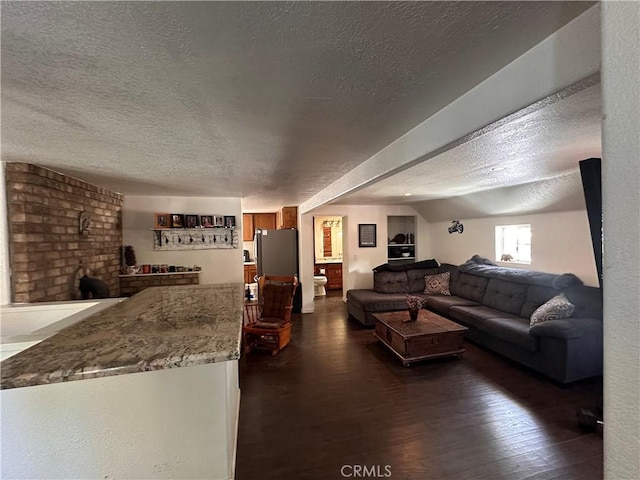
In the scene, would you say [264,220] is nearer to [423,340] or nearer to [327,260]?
[327,260]

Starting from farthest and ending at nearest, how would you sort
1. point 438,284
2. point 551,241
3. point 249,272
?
point 249,272
point 438,284
point 551,241

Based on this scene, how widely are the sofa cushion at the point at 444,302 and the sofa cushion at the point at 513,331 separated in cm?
85

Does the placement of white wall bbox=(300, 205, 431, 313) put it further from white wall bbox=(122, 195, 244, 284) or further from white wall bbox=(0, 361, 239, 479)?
white wall bbox=(0, 361, 239, 479)

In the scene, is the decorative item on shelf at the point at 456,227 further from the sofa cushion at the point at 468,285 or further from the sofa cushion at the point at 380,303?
the sofa cushion at the point at 380,303

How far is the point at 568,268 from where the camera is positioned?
369 centimetres

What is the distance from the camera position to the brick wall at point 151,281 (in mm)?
4004

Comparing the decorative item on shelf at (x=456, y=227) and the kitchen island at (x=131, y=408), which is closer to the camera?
the kitchen island at (x=131, y=408)

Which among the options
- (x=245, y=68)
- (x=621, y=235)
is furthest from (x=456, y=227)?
(x=621, y=235)

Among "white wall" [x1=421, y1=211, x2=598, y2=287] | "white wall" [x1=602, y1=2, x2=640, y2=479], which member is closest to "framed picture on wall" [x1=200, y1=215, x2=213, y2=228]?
→ "white wall" [x1=602, y1=2, x2=640, y2=479]

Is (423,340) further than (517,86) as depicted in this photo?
Yes

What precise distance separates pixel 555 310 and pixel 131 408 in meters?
3.91

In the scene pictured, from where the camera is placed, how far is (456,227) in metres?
5.76

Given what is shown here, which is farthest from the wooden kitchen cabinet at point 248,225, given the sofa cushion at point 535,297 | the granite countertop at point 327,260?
the sofa cushion at point 535,297

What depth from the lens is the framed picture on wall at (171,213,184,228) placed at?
14.4 ft
